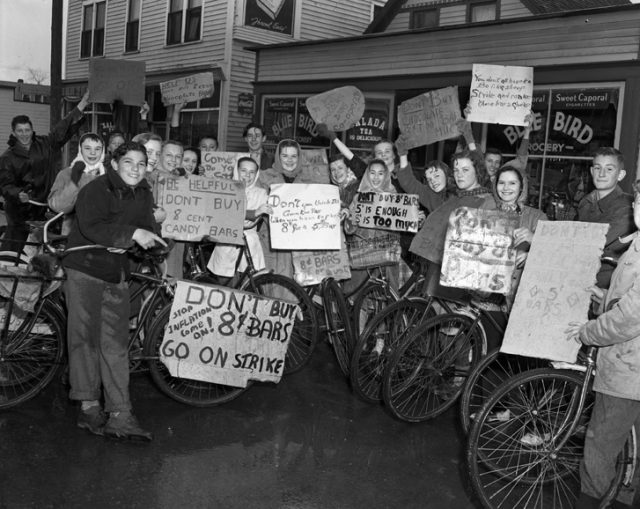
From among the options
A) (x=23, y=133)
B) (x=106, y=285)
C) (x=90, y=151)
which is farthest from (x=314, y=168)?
(x=106, y=285)

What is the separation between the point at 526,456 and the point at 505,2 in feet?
45.4

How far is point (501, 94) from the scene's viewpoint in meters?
7.77

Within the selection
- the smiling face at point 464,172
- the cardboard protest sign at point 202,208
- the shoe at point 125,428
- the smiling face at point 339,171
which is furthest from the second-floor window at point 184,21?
the shoe at point 125,428

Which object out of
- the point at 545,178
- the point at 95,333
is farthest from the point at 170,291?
the point at 545,178

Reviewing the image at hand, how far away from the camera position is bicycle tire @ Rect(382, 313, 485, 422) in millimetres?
5254

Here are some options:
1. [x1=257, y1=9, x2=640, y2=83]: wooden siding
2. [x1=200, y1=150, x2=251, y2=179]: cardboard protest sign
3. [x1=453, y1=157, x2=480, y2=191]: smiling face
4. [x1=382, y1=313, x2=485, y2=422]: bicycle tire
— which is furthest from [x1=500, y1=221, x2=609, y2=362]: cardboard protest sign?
[x1=257, y1=9, x2=640, y2=83]: wooden siding

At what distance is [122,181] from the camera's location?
15.3ft

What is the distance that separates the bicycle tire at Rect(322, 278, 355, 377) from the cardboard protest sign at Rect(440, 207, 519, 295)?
1410 mm

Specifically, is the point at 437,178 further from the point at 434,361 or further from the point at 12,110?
the point at 12,110

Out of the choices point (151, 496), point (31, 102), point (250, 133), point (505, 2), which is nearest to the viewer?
point (151, 496)

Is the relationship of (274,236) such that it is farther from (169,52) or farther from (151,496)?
(169,52)

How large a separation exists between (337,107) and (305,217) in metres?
2.30

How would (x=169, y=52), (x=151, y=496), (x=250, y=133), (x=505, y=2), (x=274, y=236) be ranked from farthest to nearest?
1. (x=169, y=52)
2. (x=505, y=2)
3. (x=250, y=133)
4. (x=274, y=236)
5. (x=151, y=496)

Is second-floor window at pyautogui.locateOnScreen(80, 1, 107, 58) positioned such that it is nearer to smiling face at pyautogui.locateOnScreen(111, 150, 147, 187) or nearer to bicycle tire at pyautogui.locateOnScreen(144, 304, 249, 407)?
bicycle tire at pyautogui.locateOnScreen(144, 304, 249, 407)
